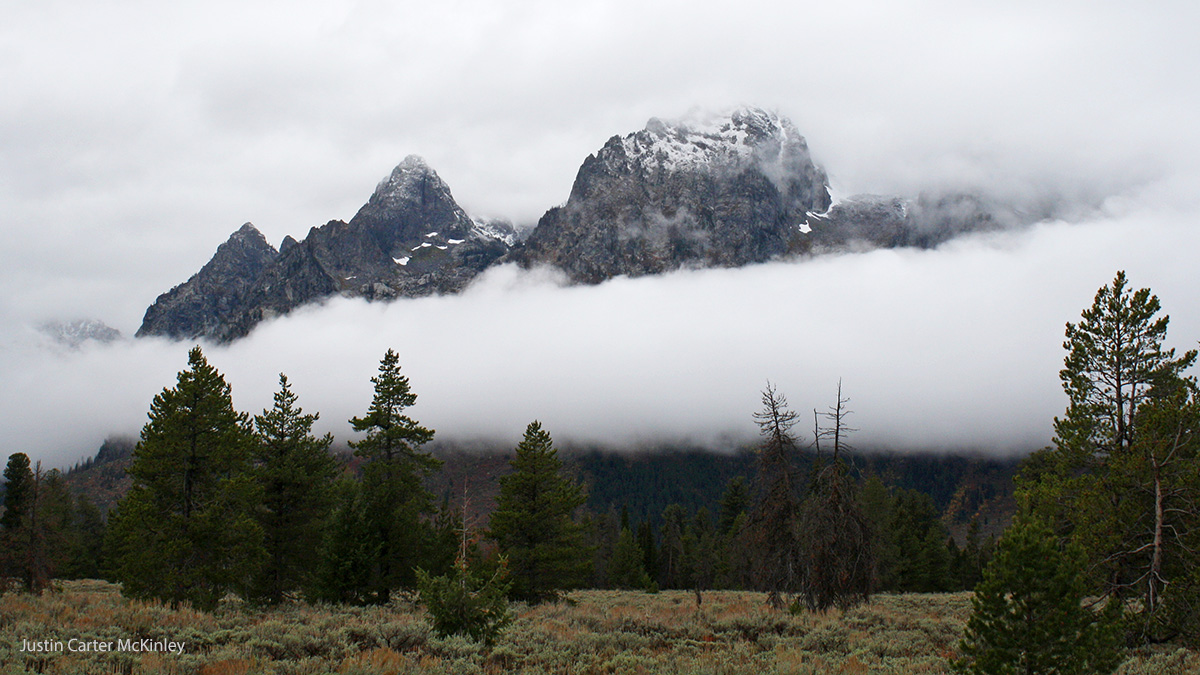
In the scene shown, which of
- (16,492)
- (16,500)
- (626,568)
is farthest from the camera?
(626,568)

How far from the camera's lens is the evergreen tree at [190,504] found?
23.2m

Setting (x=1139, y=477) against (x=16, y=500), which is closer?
(x=1139, y=477)

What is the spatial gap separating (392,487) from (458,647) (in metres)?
18.4

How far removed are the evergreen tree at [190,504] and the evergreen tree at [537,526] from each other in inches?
446

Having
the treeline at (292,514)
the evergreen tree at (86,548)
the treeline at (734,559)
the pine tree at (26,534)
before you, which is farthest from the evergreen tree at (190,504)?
the evergreen tree at (86,548)

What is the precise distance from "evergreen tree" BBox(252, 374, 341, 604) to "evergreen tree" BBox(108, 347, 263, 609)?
2528mm

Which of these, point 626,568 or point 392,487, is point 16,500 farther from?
point 626,568

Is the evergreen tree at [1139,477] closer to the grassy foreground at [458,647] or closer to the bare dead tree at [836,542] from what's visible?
the grassy foreground at [458,647]

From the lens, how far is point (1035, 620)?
11.1 m

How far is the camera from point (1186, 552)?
15.3 m

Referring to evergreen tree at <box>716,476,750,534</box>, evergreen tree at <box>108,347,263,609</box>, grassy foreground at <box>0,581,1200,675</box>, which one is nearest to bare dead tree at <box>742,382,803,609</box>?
grassy foreground at <box>0,581,1200,675</box>

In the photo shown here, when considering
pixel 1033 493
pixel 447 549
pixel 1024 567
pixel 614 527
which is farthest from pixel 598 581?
pixel 1024 567

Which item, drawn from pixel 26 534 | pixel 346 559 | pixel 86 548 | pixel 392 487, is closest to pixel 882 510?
pixel 392 487

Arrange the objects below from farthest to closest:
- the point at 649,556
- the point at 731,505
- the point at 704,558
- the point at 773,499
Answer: the point at 649,556 → the point at 731,505 → the point at 704,558 → the point at 773,499
